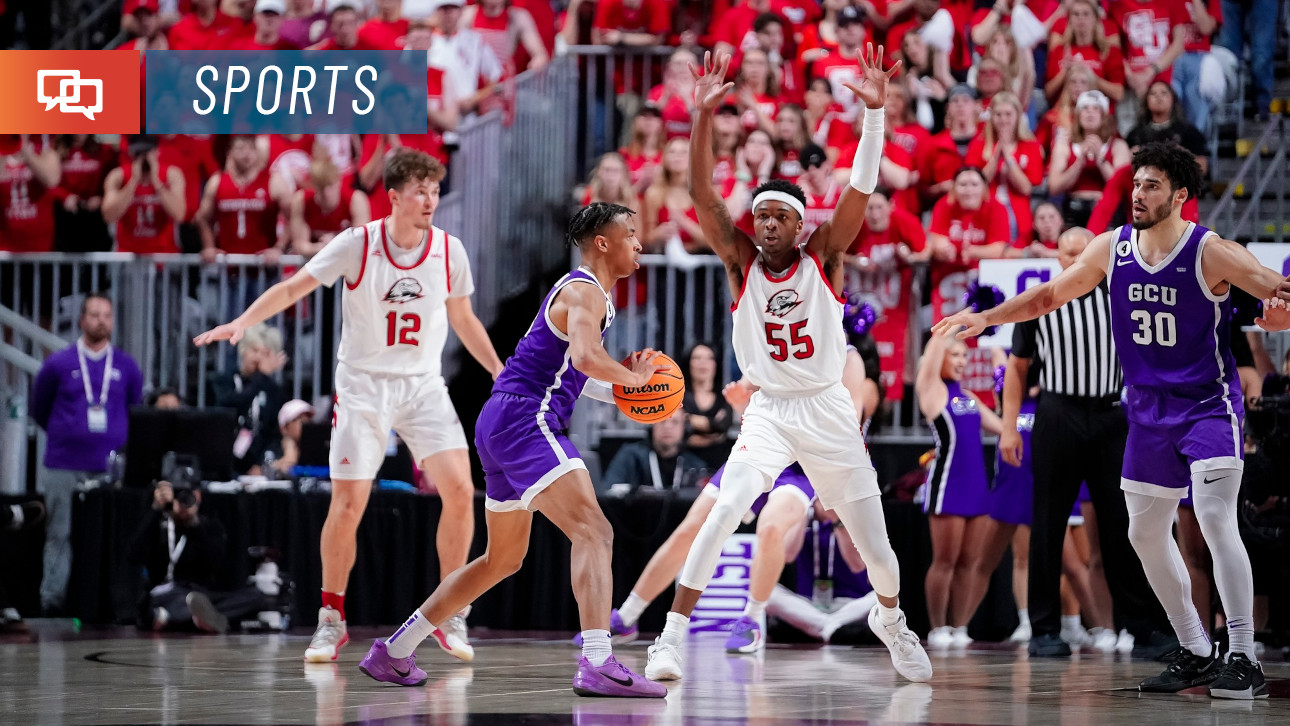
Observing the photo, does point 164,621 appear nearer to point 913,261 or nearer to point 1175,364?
point 913,261

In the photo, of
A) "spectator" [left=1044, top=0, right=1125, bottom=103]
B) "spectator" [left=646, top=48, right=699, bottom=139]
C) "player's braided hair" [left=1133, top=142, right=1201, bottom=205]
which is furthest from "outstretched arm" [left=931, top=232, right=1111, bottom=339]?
"spectator" [left=1044, top=0, right=1125, bottom=103]

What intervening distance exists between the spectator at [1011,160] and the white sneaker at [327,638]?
6234mm

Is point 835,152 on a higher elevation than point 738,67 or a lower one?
lower

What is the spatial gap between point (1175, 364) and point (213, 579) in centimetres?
641

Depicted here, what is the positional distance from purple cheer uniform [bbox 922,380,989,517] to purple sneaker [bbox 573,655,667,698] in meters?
3.93

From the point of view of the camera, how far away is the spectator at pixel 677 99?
41.3 ft

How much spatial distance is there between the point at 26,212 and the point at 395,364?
6.60m

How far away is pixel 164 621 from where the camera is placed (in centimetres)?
1000

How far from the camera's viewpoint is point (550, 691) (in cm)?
631

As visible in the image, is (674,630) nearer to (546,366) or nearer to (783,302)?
(546,366)

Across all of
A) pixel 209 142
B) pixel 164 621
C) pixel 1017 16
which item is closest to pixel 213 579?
pixel 164 621

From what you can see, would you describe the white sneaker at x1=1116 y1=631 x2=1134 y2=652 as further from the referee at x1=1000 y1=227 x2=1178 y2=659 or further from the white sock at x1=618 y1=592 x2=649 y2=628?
the white sock at x1=618 y1=592 x2=649 y2=628

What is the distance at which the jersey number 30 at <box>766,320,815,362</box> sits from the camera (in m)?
6.74

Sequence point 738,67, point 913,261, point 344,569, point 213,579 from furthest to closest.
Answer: point 738,67
point 913,261
point 213,579
point 344,569
